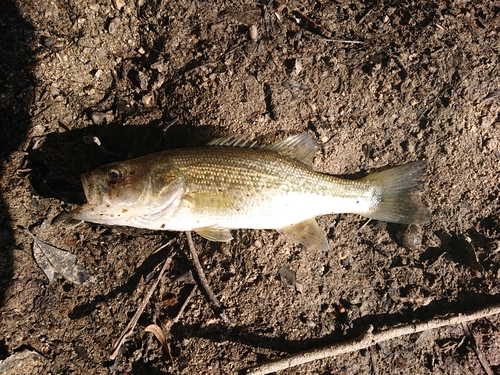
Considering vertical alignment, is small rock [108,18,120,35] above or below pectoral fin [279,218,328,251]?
above

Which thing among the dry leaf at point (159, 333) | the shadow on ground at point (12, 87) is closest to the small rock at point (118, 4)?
the shadow on ground at point (12, 87)

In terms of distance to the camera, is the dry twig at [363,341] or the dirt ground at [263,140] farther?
the dirt ground at [263,140]

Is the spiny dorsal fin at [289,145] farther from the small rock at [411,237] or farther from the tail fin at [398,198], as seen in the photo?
the small rock at [411,237]

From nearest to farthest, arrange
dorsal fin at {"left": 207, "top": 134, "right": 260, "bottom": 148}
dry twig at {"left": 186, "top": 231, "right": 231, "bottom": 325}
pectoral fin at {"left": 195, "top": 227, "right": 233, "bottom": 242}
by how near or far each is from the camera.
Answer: pectoral fin at {"left": 195, "top": 227, "right": 233, "bottom": 242} < dorsal fin at {"left": 207, "top": 134, "right": 260, "bottom": 148} < dry twig at {"left": 186, "top": 231, "right": 231, "bottom": 325}

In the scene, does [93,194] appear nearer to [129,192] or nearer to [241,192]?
[129,192]

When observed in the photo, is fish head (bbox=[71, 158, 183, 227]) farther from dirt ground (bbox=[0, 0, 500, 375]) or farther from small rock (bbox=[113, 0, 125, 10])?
small rock (bbox=[113, 0, 125, 10])

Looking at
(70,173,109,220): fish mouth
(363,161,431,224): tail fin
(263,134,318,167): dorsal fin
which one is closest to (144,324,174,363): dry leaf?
(70,173,109,220): fish mouth
